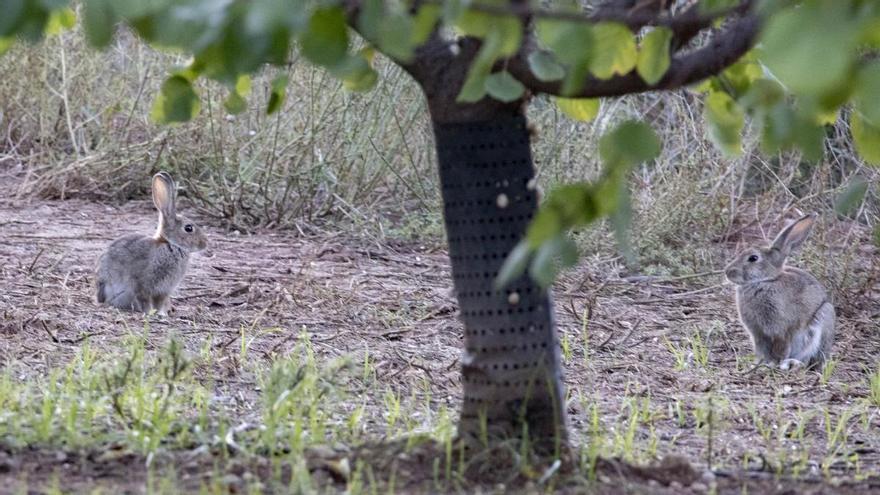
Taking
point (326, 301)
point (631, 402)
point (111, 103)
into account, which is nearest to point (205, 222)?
point (111, 103)

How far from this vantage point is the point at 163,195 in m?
8.45

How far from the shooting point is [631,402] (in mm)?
5547

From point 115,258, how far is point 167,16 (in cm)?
565

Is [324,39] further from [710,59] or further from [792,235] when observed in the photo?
[792,235]

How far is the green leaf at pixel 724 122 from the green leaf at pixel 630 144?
623 mm

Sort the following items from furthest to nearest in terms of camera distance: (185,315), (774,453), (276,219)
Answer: (276,219)
(185,315)
(774,453)

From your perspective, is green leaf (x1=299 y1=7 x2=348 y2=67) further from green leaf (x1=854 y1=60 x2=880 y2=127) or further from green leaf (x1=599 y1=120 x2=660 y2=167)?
green leaf (x1=854 y1=60 x2=880 y2=127)

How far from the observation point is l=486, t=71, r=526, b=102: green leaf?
3096mm

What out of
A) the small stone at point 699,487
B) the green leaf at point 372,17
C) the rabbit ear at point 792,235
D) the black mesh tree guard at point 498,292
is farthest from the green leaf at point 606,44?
the rabbit ear at point 792,235

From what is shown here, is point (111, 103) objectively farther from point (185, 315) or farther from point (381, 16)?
point (381, 16)

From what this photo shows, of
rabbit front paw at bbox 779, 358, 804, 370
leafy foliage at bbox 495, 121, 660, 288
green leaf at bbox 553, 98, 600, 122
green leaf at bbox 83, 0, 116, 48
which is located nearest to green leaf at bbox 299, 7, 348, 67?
green leaf at bbox 83, 0, 116, 48

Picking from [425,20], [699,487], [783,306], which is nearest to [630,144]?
[425,20]

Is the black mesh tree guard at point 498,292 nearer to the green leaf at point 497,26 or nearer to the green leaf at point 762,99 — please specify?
the green leaf at point 762,99

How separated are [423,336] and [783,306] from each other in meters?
1.96
